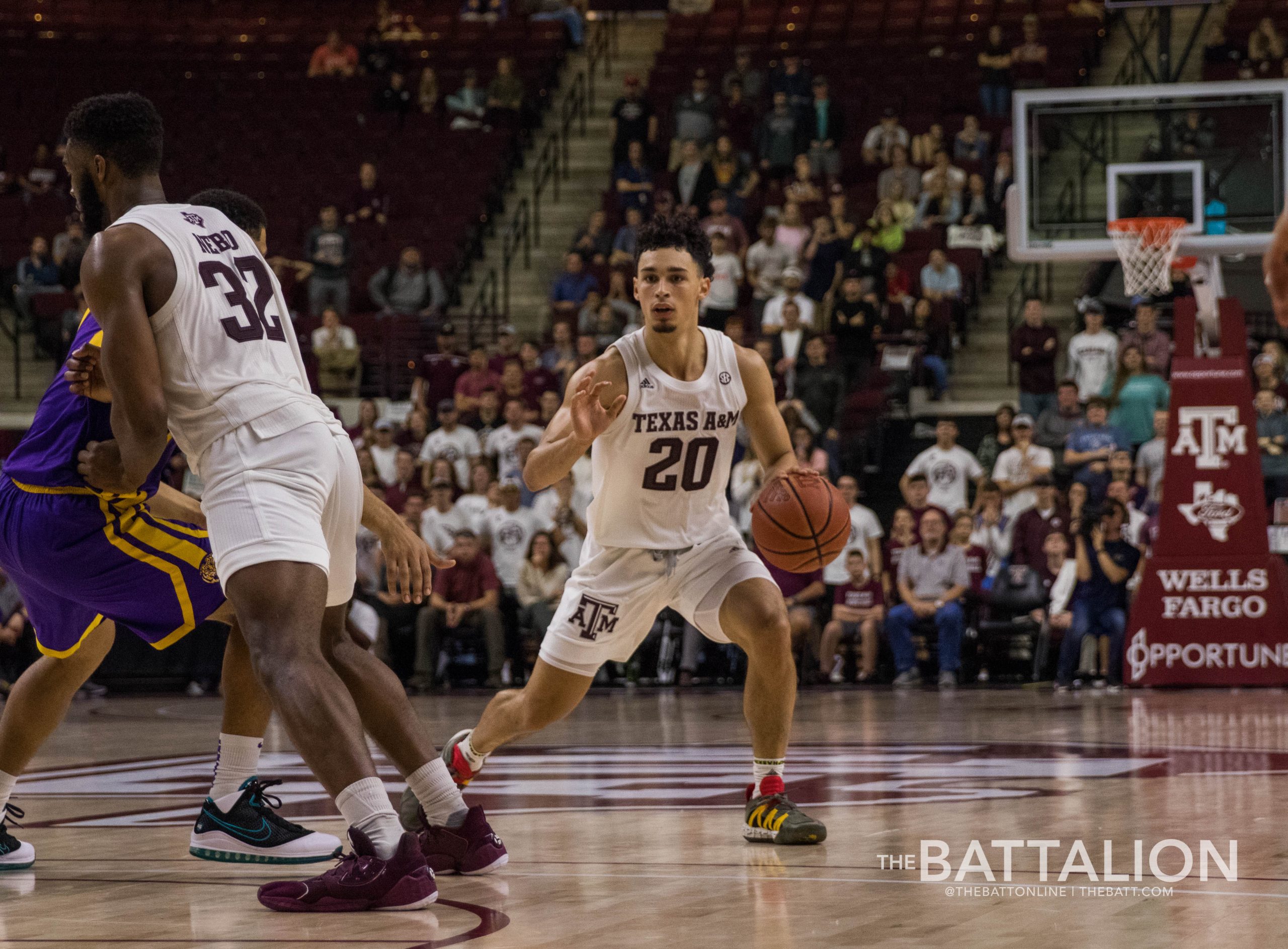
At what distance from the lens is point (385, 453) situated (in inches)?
605

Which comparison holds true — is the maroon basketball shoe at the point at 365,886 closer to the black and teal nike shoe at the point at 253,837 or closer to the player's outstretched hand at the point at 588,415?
the black and teal nike shoe at the point at 253,837

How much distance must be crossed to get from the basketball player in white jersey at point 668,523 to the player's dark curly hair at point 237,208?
43.9 inches

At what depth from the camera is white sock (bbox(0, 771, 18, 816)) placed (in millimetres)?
4980

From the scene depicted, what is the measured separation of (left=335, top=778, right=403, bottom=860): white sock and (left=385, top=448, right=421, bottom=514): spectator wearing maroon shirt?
10697 millimetres

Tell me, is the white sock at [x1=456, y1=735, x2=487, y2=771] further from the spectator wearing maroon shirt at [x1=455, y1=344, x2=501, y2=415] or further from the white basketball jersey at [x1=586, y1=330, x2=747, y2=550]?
the spectator wearing maroon shirt at [x1=455, y1=344, x2=501, y2=415]

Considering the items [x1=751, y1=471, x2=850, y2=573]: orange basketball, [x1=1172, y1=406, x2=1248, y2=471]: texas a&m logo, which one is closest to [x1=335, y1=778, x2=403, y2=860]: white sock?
[x1=751, y1=471, x2=850, y2=573]: orange basketball

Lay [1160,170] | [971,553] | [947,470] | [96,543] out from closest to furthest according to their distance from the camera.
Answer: [96,543]
[1160,170]
[971,553]
[947,470]

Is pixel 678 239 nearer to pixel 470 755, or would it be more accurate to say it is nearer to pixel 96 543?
pixel 470 755

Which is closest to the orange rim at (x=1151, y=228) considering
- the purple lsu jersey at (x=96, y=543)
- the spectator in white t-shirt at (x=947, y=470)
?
the spectator in white t-shirt at (x=947, y=470)

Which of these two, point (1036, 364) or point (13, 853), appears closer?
point (13, 853)

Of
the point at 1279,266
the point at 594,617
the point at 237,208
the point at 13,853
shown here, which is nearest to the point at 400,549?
the point at 594,617

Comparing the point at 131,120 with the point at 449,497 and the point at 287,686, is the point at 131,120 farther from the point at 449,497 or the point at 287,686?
the point at 449,497

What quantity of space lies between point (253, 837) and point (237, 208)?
1849 millimetres

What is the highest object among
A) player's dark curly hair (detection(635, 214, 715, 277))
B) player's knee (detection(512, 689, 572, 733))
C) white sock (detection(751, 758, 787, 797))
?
player's dark curly hair (detection(635, 214, 715, 277))
